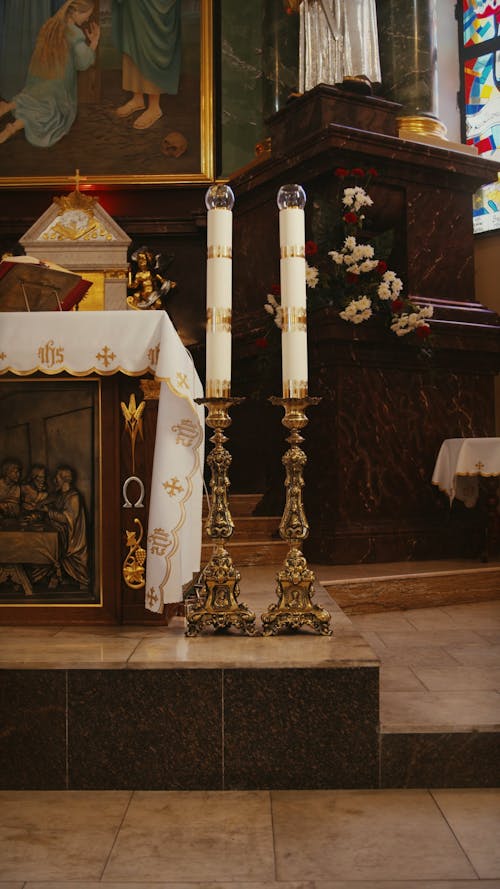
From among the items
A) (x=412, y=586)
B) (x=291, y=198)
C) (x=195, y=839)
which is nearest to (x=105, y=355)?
(x=291, y=198)

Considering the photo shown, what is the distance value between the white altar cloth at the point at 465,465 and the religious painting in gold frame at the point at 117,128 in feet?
13.8

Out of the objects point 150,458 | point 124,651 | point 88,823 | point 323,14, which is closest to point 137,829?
point 88,823

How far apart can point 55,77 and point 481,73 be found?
4133mm

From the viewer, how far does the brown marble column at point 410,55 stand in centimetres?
711

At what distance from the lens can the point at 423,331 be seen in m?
5.61

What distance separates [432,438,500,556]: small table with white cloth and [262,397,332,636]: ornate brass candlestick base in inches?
103

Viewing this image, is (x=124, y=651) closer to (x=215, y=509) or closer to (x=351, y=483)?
(x=215, y=509)

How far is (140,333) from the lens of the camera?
3027 mm

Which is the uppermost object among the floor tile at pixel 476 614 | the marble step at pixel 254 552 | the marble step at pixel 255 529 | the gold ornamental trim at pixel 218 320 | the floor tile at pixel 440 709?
the gold ornamental trim at pixel 218 320

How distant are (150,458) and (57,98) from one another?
654cm

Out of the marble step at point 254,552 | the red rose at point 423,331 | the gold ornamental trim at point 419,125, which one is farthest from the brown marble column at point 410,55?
the marble step at point 254,552

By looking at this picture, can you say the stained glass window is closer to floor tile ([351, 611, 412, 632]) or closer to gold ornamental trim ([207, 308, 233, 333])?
floor tile ([351, 611, 412, 632])

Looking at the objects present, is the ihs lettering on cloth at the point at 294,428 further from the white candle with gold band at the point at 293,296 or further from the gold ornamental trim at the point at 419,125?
the gold ornamental trim at the point at 419,125

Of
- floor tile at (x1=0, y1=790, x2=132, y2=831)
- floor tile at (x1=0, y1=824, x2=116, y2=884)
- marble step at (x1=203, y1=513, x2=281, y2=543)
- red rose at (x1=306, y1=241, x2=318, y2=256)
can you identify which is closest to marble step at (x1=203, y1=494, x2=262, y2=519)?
marble step at (x1=203, y1=513, x2=281, y2=543)
